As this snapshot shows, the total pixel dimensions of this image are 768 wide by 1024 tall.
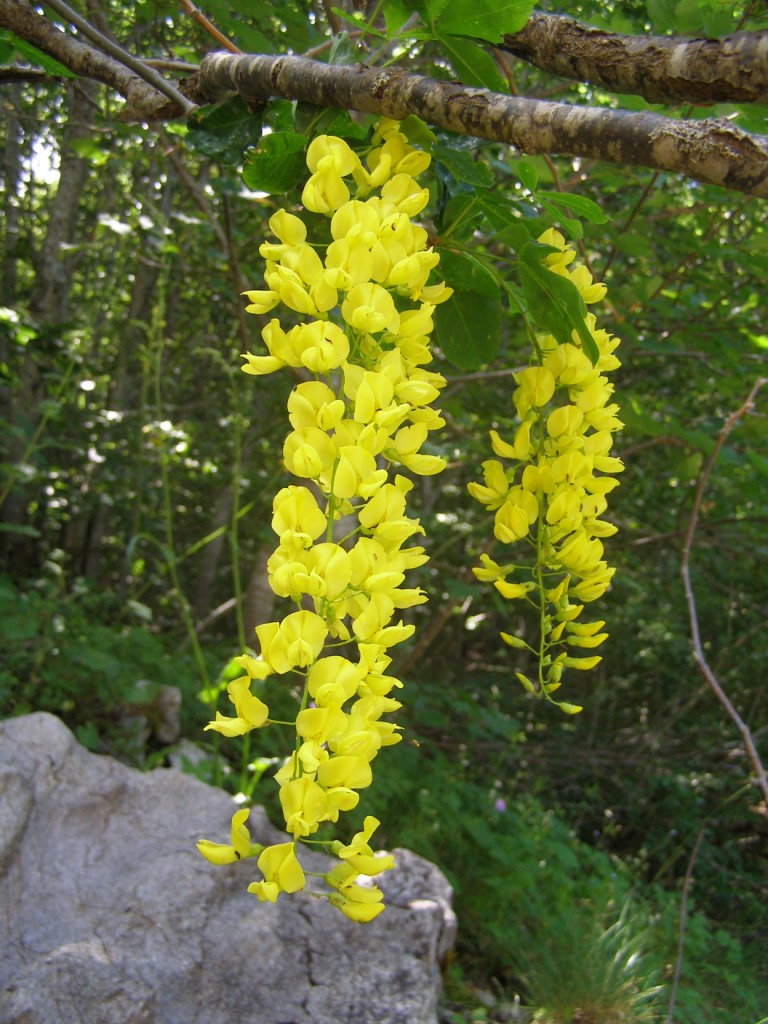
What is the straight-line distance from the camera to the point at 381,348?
84cm

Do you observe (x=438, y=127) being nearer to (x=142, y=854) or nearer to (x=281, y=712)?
(x=142, y=854)

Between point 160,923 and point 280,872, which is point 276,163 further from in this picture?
point 160,923

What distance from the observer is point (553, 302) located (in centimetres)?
96

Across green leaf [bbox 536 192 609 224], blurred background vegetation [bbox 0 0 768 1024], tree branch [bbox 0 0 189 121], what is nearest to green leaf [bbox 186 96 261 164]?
blurred background vegetation [bbox 0 0 768 1024]

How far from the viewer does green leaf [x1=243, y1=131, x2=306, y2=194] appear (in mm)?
898

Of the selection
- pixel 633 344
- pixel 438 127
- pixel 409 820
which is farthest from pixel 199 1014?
pixel 633 344

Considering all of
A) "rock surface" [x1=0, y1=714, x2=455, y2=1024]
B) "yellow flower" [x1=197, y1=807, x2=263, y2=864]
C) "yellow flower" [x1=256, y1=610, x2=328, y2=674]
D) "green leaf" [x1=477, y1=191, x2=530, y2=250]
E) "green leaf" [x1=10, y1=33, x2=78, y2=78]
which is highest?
"green leaf" [x1=10, y1=33, x2=78, y2=78]

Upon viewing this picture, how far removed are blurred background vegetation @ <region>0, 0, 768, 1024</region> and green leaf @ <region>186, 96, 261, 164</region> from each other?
1 cm

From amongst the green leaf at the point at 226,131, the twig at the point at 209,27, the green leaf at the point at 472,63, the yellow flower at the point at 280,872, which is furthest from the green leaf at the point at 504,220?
the yellow flower at the point at 280,872

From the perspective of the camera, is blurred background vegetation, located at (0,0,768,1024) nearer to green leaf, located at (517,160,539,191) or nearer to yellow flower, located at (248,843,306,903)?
green leaf, located at (517,160,539,191)

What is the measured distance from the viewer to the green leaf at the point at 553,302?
3.08ft

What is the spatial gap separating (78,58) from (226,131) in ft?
1.02

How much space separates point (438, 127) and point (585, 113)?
7.2 inches

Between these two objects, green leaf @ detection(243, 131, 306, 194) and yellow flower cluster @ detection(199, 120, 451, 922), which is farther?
green leaf @ detection(243, 131, 306, 194)
